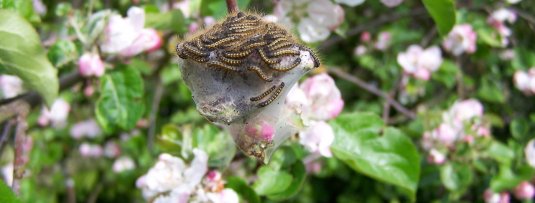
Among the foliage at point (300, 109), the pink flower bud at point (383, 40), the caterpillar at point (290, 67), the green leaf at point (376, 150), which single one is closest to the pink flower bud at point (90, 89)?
the foliage at point (300, 109)

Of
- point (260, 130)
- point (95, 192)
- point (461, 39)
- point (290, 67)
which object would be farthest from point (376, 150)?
point (95, 192)

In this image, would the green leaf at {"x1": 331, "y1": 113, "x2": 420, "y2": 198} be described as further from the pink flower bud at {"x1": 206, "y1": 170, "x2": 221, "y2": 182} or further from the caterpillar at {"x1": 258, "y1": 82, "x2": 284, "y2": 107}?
the caterpillar at {"x1": 258, "y1": 82, "x2": 284, "y2": 107}

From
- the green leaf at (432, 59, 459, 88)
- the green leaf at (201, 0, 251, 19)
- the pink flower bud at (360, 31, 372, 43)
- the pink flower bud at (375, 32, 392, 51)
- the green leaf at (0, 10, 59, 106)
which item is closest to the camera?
the green leaf at (0, 10, 59, 106)

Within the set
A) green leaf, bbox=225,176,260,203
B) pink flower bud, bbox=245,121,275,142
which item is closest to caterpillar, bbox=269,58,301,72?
pink flower bud, bbox=245,121,275,142

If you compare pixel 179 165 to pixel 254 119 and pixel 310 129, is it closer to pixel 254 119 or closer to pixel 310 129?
pixel 310 129

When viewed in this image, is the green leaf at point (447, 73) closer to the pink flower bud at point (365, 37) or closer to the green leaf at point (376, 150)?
the pink flower bud at point (365, 37)

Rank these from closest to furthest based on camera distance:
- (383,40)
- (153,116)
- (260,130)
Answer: (260,130) → (153,116) → (383,40)

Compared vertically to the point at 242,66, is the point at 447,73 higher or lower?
lower

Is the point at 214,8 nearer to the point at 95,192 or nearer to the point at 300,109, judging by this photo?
the point at 300,109
